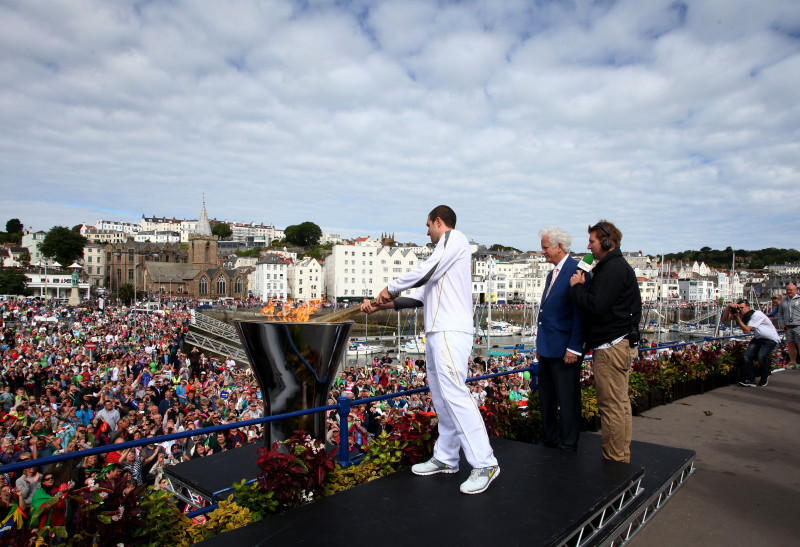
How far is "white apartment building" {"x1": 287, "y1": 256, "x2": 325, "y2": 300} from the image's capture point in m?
106

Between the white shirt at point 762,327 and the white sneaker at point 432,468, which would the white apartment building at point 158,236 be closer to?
the white shirt at point 762,327

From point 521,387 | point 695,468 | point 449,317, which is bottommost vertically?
point 521,387

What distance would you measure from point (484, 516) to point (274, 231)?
20090cm

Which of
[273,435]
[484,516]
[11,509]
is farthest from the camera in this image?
[11,509]

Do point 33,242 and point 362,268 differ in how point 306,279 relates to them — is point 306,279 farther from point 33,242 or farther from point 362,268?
point 33,242

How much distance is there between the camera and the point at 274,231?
196 meters

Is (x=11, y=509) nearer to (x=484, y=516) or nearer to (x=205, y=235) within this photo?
(x=484, y=516)

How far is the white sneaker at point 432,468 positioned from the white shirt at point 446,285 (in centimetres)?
114

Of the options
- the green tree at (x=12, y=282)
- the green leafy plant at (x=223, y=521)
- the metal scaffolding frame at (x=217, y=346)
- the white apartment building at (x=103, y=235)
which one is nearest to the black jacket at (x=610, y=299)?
the green leafy plant at (x=223, y=521)

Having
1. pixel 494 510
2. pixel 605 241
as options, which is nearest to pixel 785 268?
pixel 605 241

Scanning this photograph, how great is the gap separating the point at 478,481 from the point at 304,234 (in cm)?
15765

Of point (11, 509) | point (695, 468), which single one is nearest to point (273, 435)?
point (11, 509)

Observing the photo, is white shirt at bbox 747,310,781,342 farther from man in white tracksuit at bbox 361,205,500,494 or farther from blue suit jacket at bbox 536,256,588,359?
man in white tracksuit at bbox 361,205,500,494

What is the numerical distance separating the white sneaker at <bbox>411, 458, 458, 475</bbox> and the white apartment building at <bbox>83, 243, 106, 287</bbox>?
476 ft
